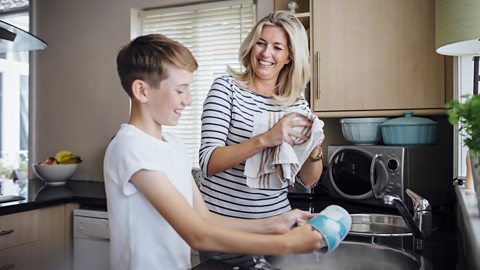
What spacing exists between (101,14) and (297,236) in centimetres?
252

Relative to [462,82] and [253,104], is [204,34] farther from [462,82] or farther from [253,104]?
[462,82]

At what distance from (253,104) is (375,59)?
766 mm

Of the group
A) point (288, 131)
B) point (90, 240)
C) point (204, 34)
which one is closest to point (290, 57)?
point (288, 131)

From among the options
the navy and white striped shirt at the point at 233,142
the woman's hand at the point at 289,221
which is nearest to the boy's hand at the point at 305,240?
the woman's hand at the point at 289,221

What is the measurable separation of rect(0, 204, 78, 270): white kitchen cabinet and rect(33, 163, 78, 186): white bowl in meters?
0.43

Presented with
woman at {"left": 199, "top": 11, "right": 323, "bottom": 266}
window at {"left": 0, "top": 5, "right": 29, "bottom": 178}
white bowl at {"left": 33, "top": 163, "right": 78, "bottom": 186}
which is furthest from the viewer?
window at {"left": 0, "top": 5, "right": 29, "bottom": 178}

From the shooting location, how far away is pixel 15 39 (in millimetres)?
1791

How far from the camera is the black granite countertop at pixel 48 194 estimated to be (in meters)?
2.09

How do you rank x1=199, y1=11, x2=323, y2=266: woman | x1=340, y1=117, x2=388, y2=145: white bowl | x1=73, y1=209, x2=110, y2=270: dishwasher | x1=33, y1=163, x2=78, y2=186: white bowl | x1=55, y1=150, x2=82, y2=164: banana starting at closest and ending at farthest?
x1=199, y1=11, x2=323, y2=266: woman, x1=340, y1=117, x2=388, y2=145: white bowl, x1=73, y1=209, x2=110, y2=270: dishwasher, x1=33, y1=163, x2=78, y2=186: white bowl, x1=55, y1=150, x2=82, y2=164: banana

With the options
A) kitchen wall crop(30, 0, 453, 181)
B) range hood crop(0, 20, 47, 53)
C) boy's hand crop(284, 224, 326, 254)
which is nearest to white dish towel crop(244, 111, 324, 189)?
boy's hand crop(284, 224, 326, 254)

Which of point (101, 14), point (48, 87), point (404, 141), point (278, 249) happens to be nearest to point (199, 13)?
point (101, 14)

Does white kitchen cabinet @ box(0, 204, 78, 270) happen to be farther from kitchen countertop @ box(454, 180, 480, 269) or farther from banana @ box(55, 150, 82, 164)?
kitchen countertop @ box(454, 180, 480, 269)

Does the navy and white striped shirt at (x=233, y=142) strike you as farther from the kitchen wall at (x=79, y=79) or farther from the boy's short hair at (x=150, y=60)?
the kitchen wall at (x=79, y=79)

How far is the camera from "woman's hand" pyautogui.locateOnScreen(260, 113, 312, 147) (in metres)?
1.22
